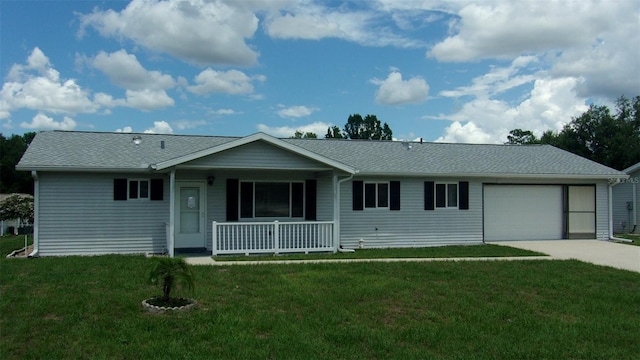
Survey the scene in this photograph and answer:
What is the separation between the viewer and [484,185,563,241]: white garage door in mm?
18031

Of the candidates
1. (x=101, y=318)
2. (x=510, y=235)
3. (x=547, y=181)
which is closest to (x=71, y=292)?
(x=101, y=318)

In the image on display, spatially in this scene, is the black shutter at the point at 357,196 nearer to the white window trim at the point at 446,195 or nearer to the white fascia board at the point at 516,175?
the white fascia board at the point at 516,175

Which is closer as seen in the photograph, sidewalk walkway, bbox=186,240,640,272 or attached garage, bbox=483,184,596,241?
sidewalk walkway, bbox=186,240,640,272

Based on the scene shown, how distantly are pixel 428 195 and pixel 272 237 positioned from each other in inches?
208

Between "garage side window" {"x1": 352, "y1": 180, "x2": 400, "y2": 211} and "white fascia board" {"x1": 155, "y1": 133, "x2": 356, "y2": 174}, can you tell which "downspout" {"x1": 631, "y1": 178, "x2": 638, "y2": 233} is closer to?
"garage side window" {"x1": 352, "y1": 180, "x2": 400, "y2": 211}

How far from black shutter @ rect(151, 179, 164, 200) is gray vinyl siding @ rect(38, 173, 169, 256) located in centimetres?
11

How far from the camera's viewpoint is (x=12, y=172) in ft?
148

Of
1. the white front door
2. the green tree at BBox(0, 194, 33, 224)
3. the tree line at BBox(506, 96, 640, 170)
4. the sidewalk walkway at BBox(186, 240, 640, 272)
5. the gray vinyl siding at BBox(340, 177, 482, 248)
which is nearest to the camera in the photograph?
the sidewalk walkway at BBox(186, 240, 640, 272)

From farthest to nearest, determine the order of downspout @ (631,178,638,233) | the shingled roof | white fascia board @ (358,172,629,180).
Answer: downspout @ (631,178,638,233) < white fascia board @ (358,172,629,180) < the shingled roof

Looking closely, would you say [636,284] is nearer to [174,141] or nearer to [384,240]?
[384,240]

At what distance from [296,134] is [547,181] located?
→ 125 ft

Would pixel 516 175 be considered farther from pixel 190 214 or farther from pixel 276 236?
pixel 190 214

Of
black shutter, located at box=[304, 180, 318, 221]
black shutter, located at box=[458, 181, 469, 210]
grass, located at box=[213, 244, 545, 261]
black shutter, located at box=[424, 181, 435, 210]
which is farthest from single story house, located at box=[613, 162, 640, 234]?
black shutter, located at box=[304, 180, 318, 221]

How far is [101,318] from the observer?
23.4ft
